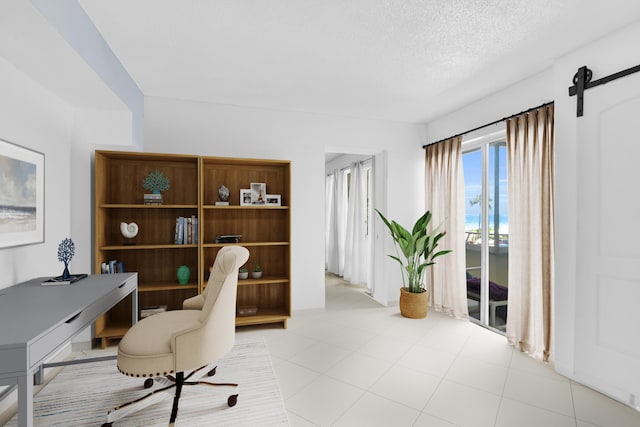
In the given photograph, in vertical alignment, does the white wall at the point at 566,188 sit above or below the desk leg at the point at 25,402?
above

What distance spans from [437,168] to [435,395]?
280 centimetres

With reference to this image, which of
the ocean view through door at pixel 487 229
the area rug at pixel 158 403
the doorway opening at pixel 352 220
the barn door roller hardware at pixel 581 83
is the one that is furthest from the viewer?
the doorway opening at pixel 352 220

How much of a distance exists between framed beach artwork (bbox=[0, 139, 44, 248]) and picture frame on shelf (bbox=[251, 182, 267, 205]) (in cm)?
185

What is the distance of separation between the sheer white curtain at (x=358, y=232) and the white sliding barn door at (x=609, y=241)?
3415 mm

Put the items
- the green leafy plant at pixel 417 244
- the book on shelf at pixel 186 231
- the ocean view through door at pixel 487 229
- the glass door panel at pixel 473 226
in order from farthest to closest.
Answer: the green leafy plant at pixel 417 244, the glass door panel at pixel 473 226, the ocean view through door at pixel 487 229, the book on shelf at pixel 186 231

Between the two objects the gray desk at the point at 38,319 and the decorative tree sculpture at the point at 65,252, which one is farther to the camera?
the decorative tree sculpture at the point at 65,252

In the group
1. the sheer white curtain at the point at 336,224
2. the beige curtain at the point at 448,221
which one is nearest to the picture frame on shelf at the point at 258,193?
the beige curtain at the point at 448,221

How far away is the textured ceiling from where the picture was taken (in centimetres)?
199

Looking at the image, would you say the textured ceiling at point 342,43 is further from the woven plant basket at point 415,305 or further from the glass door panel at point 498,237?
the woven plant basket at point 415,305

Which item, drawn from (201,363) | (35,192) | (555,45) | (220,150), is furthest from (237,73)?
(555,45)

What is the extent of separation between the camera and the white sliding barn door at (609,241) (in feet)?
6.91

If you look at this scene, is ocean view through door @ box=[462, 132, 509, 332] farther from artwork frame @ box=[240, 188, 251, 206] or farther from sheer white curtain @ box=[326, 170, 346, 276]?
sheer white curtain @ box=[326, 170, 346, 276]

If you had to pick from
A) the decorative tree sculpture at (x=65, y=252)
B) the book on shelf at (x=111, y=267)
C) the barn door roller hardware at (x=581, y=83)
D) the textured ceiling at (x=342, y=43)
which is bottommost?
the book on shelf at (x=111, y=267)

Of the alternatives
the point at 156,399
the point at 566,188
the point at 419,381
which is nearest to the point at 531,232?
the point at 566,188
